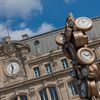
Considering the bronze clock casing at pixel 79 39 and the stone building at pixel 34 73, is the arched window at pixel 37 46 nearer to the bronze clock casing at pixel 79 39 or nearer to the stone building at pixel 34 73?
the stone building at pixel 34 73

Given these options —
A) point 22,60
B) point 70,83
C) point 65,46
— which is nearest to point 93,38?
point 70,83

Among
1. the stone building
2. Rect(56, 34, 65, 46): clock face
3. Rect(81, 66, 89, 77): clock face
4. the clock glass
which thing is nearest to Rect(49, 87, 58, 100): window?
the stone building

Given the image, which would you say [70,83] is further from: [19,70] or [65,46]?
[65,46]

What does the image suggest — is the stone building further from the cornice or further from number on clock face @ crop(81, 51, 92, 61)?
number on clock face @ crop(81, 51, 92, 61)

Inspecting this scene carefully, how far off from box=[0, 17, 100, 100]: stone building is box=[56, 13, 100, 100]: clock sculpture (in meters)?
33.7

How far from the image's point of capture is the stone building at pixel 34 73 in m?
45.8

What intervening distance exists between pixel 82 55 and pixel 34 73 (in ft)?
120

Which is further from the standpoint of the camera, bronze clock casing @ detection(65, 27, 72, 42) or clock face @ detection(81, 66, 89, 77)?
bronze clock casing @ detection(65, 27, 72, 42)

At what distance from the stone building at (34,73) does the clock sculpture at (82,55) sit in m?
33.7

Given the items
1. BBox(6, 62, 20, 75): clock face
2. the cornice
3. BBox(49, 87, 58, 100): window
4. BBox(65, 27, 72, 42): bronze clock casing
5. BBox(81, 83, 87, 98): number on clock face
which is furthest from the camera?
BBox(6, 62, 20, 75): clock face

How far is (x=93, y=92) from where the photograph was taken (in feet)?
35.0

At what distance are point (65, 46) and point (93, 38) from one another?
36.7m

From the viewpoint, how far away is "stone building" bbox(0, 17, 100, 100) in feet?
150

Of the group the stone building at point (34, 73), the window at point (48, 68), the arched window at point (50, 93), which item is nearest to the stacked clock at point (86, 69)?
the stone building at point (34, 73)
